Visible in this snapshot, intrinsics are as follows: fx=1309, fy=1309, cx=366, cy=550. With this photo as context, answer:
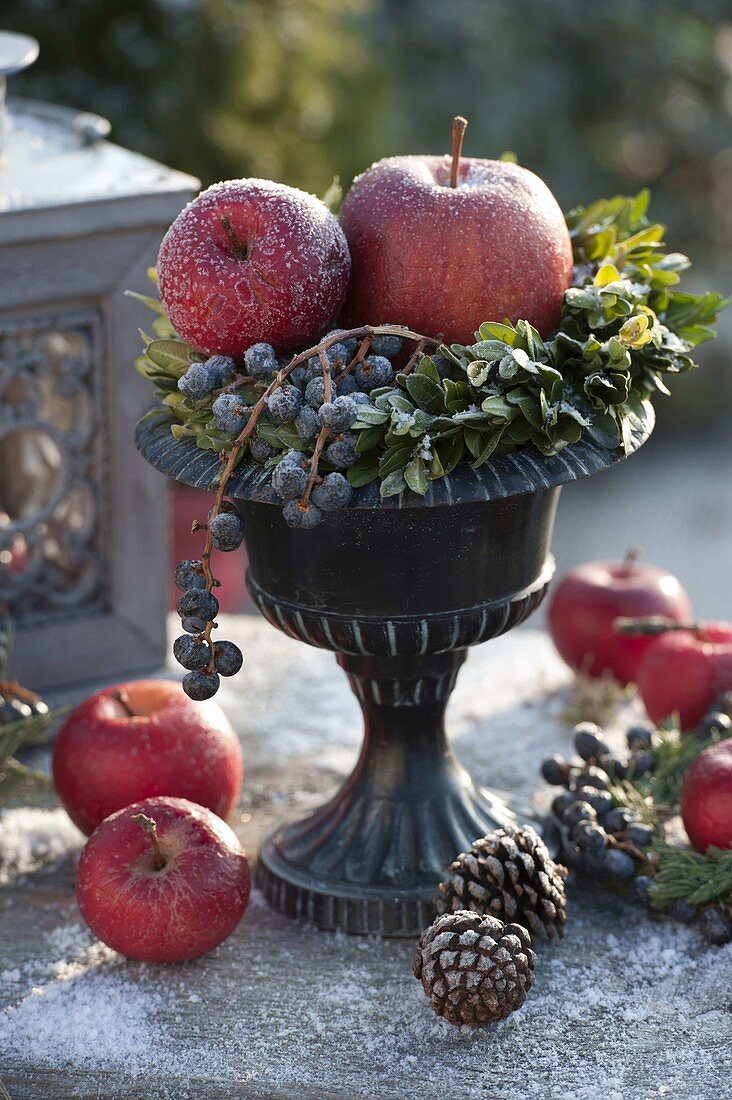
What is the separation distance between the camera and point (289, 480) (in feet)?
4.03

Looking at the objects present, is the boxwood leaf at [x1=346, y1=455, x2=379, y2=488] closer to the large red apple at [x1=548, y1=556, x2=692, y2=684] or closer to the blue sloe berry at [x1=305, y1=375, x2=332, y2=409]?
the blue sloe berry at [x1=305, y1=375, x2=332, y2=409]

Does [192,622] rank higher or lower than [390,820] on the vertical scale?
higher

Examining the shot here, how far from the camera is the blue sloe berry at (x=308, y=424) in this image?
1258 mm

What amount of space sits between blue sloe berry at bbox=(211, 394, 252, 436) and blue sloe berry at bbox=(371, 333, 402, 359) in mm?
148

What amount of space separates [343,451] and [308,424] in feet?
0.14

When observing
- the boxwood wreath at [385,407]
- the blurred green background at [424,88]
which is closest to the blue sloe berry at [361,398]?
the boxwood wreath at [385,407]

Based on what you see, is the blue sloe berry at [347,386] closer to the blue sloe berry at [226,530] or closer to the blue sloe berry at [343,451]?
the blue sloe berry at [343,451]

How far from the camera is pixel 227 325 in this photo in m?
1.33

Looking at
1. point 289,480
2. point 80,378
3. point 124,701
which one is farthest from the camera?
point 80,378

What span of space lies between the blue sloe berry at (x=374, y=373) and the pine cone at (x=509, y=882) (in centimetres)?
51

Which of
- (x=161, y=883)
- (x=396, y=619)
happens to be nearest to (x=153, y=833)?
(x=161, y=883)

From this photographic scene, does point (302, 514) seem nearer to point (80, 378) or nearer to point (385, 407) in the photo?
point (385, 407)

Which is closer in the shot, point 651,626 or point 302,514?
point 302,514

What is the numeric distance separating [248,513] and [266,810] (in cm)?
58
